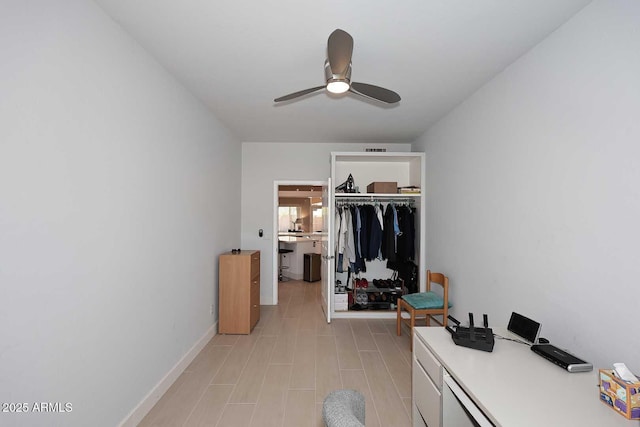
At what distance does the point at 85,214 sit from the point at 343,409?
165 cm

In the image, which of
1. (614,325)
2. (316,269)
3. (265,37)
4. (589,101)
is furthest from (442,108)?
(316,269)

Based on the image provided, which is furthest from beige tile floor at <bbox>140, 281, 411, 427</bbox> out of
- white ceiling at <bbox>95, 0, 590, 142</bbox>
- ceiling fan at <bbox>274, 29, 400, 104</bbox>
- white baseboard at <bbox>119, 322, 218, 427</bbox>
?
white ceiling at <bbox>95, 0, 590, 142</bbox>

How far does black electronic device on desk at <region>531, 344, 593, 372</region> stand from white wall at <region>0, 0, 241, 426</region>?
98.6 inches

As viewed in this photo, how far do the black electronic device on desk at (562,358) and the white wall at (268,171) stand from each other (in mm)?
3580

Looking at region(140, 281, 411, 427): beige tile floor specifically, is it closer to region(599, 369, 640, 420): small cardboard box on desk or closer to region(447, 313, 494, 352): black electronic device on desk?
region(447, 313, 494, 352): black electronic device on desk

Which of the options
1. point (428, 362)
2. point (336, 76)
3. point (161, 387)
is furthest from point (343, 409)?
point (161, 387)

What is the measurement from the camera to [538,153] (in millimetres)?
1936

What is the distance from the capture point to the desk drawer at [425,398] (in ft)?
5.17

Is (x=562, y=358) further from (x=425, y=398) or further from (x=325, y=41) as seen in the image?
(x=325, y=41)

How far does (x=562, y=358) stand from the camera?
4.78ft

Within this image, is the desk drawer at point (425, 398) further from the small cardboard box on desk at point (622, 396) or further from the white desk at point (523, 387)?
the small cardboard box on desk at point (622, 396)

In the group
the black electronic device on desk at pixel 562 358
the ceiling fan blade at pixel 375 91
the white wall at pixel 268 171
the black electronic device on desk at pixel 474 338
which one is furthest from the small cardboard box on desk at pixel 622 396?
the white wall at pixel 268 171

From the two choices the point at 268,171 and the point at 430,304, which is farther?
the point at 268,171

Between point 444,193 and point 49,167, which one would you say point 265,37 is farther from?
point 444,193
